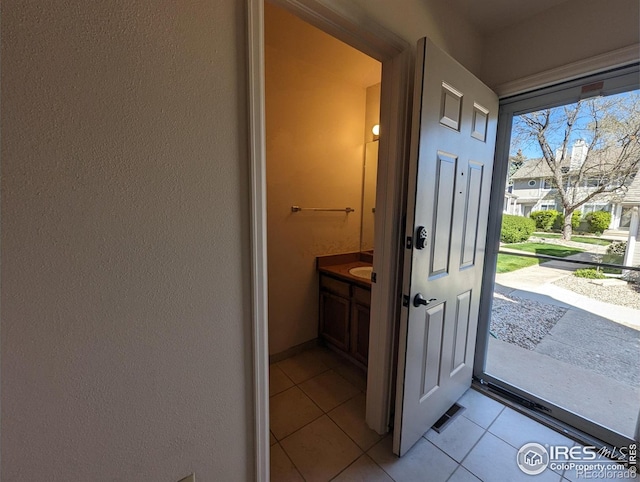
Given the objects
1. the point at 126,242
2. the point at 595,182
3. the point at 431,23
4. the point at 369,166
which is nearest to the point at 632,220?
the point at 595,182

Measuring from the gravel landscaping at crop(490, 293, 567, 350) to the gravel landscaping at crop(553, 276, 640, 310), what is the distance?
0.18 m

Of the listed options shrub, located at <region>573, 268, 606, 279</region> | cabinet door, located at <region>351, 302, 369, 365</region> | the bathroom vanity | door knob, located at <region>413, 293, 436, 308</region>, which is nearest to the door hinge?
door knob, located at <region>413, 293, 436, 308</region>

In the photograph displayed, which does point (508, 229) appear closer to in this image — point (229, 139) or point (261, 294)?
point (261, 294)

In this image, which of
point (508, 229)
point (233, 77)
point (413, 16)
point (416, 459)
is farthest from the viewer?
Result: point (508, 229)

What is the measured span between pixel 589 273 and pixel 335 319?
1706 mm

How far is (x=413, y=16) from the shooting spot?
1238mm

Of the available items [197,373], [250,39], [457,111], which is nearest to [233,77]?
[250,39]

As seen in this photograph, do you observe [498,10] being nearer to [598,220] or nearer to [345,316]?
[598,220]

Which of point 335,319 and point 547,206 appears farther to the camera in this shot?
point 335,319

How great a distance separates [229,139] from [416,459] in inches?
69.2

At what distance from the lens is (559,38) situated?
141 cm

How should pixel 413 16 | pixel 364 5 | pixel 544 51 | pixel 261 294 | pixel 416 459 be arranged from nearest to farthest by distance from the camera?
pixel 261 294 < pixel 364 5 < pixel 413 16 < pixel 416 459 < pixel 544 51

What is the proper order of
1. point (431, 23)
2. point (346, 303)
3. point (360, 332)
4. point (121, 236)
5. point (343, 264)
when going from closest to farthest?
point (121, 236)
point (431, 23)
point (360, 332)
point (346, 303)
point (343, 264)

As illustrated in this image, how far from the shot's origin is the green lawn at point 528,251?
5.27 ft
